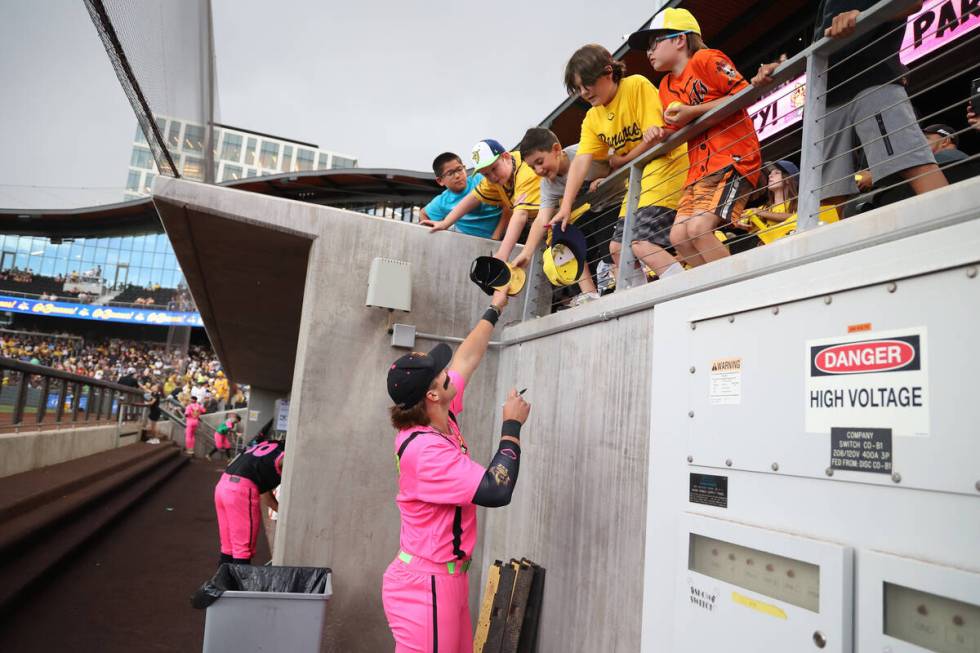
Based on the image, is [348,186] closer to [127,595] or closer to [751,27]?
[751,27]

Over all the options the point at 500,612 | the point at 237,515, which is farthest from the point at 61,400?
the point at 500,612

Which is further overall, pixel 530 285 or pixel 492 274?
pixel 530 285

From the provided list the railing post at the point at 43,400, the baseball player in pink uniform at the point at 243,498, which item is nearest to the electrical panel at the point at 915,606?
the baseball player in pink uniform at the point at 243,498

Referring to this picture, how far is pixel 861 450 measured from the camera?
1.63m

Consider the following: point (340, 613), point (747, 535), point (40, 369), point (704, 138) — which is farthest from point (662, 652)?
point (40, 369)

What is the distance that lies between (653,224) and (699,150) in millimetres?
498

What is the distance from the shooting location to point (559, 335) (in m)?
4.09

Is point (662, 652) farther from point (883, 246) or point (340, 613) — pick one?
point (340, 613)

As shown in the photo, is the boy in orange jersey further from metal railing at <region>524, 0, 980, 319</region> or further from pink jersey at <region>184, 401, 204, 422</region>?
pink jersey at <region>184, 401, 204, 422</region>

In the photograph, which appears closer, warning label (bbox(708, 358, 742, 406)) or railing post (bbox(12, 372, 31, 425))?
warning label (bbox(708, 358, 742, 406))

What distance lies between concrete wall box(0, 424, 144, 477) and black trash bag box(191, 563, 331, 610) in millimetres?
4881

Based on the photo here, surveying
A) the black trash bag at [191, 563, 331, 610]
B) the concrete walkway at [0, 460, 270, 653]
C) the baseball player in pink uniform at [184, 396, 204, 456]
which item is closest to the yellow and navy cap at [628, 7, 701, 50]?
the black trash bag at [191, 563, 331, 610]

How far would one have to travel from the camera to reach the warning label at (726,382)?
6.73 ft

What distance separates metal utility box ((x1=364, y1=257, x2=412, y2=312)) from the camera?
468 cm
